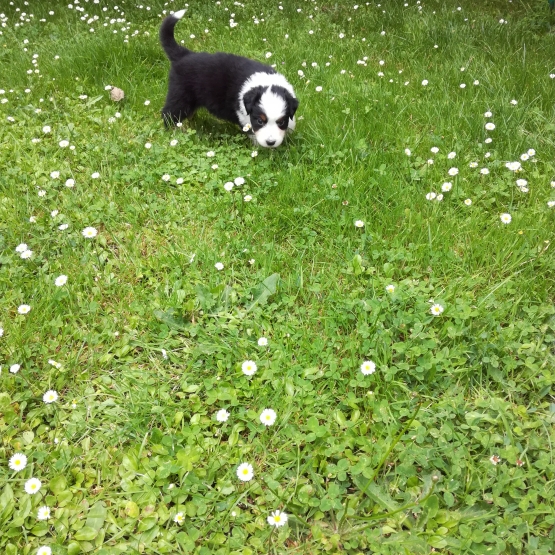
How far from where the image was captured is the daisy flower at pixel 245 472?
5.03ft

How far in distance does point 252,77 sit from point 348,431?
8.95ft

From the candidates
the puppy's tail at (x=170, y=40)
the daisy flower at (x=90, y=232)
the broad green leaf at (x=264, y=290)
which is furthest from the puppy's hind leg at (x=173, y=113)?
the broad green leaf at (x=264, y=290)

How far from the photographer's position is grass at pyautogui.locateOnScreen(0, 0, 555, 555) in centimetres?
150

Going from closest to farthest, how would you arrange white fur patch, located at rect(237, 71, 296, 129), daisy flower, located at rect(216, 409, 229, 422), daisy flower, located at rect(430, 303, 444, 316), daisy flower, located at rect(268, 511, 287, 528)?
daisy flower, located at rect(268, 511, 287, 528) → daisy flower, located at rect(216, 409, 229, 422) → daisy flower, located at rect(430, 303, 444, 316) → white fur patch, located at rect(237, 71, 296, 129)

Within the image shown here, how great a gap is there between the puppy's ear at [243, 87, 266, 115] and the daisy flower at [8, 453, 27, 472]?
8.05ft

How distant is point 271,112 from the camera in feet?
9.74

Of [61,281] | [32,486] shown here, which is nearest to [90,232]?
[61,281]

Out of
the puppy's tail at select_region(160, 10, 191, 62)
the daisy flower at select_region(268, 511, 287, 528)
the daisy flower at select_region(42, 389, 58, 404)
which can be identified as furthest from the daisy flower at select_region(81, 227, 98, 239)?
the puppy's tail at select_region(160, 10, 191, 62)

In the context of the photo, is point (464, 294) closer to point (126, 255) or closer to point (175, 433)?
point (175, 433)

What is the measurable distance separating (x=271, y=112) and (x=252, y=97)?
0.21 metres

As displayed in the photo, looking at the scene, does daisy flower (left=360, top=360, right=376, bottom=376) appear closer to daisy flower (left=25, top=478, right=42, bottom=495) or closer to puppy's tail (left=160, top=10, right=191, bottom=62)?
daisy flower (left=25, top=478, right=42, bottom=495)

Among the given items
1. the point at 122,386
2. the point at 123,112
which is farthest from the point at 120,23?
the point at 122,386

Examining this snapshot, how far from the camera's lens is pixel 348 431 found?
1.67 metres

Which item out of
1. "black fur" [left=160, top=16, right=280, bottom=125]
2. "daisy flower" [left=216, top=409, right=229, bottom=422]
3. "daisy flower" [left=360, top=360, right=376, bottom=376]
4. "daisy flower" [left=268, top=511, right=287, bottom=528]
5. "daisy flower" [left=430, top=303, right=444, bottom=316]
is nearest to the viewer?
"daisy flower" [left=268, top=511, right=287, bottom=528]
